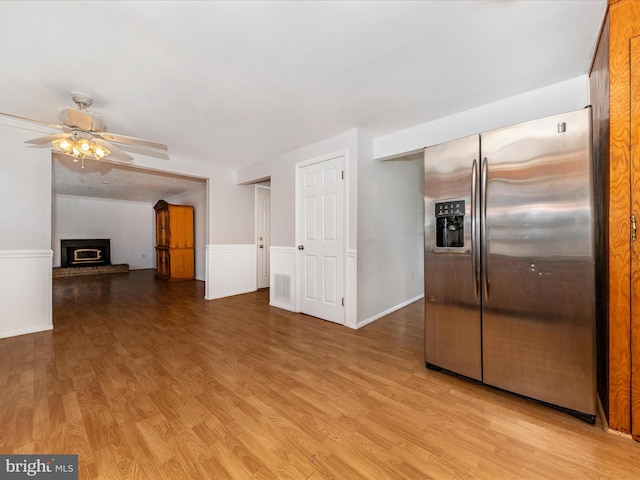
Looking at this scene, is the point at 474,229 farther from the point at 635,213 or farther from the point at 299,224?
the point at 299,224

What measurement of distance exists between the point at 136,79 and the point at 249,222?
11.3ft

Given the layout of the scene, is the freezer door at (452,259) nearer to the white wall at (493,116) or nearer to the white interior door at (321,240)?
the white wall at (493,116)

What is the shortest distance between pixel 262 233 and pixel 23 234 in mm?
3469

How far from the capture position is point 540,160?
1669mm

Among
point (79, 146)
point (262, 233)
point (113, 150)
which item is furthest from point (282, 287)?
point (79, 146)

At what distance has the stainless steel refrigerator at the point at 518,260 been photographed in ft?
5.11

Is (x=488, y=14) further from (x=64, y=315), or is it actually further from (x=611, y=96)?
(x=64, y=315)

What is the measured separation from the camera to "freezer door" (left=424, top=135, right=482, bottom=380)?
1.92 m

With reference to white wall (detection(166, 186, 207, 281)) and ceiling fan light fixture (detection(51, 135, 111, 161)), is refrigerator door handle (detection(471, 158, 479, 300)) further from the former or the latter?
white wall (detection(166, 186, 207, 281))

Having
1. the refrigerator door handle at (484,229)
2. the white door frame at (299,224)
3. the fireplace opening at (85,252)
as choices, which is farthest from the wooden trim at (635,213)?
the fireplace opening at (85,252)

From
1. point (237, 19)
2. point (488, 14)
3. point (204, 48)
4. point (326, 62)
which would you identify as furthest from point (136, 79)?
point (488, 14)

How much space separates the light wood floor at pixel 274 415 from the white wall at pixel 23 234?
→ 1.01 feet

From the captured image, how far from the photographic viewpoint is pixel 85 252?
8.12 meters

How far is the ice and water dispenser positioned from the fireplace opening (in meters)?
10.0
